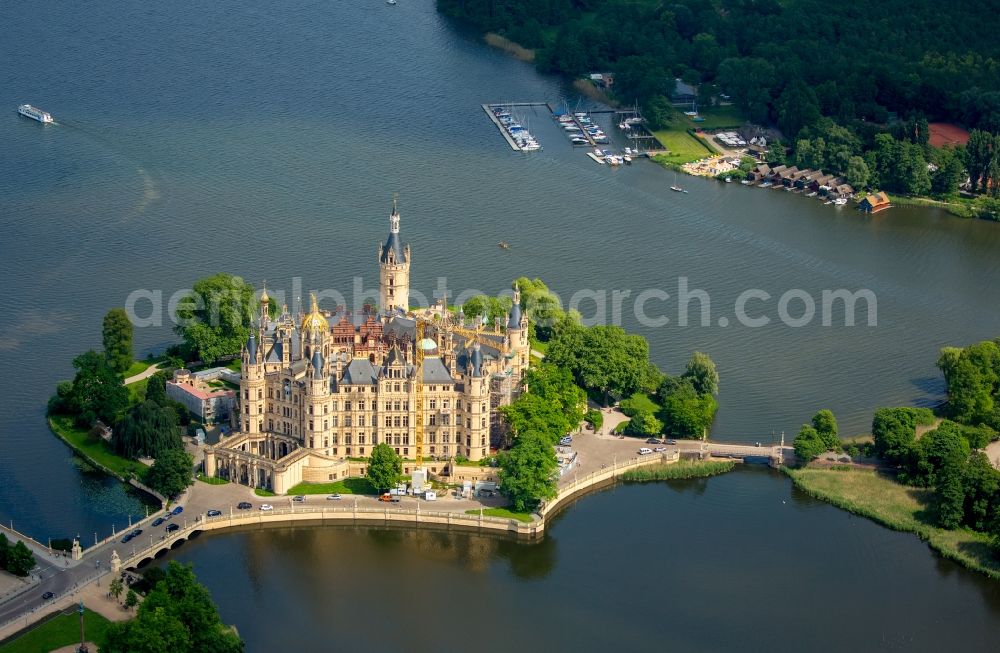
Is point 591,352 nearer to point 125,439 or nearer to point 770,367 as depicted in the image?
point 770,367

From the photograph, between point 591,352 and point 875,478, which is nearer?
point 875,478

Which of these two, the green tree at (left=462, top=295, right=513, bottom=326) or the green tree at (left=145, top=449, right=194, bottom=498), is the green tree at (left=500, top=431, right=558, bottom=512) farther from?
the green tree at (left=462, top=295, right=513, bottom=326)

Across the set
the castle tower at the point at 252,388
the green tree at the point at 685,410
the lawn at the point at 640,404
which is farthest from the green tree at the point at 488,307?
the castle tower at the point at 252,388

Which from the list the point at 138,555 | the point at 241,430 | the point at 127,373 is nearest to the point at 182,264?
the point at 127,373

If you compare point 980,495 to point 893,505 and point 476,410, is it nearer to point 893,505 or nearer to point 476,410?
point 893,505

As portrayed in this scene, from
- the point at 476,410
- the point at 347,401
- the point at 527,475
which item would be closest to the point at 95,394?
the point at 347,401

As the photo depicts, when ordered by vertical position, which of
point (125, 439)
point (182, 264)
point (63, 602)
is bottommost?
point (63, 602)

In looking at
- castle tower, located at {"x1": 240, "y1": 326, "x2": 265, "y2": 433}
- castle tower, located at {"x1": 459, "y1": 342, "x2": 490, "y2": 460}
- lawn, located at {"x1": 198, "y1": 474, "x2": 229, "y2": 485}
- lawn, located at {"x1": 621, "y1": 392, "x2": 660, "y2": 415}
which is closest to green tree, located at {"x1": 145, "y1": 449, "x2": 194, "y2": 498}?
lawn, located at {"x1": 198, "y1": 474, "x2": 229, "y2": 485}
